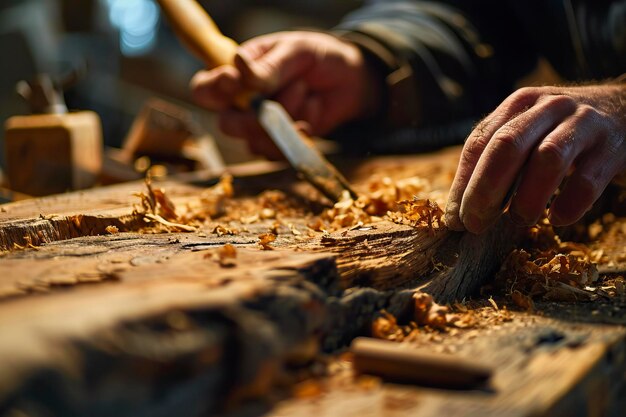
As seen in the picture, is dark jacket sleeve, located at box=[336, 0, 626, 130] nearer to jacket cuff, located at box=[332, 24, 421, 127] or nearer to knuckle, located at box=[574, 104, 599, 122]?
jacket cuff, located at box=[332, 24, 421, 127]

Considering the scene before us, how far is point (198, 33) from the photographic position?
77.4 inches

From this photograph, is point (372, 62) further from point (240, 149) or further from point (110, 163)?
point (240, 149)

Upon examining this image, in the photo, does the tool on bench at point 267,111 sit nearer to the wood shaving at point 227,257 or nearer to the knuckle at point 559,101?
the knuckle at point 559,101

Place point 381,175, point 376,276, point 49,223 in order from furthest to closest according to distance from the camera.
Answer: point 381,175, point 49,223, point 376,276

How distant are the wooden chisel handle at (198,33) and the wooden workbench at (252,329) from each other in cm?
87

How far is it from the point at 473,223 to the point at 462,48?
1504 millimetres

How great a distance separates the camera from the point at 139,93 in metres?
5.84

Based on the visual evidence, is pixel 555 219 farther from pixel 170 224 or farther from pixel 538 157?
pixel 170 224

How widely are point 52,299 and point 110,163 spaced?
1.62 metres

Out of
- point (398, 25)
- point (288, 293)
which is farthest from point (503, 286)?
point (398, 25)

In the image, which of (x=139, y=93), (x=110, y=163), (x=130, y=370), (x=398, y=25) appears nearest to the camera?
(x=130, y=370)

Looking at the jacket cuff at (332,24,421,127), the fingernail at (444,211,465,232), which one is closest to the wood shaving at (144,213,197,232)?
the fingernail at (444,211,465,232)

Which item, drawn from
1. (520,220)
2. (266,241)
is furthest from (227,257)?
(520,220)

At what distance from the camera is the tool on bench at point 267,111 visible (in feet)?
4.98
